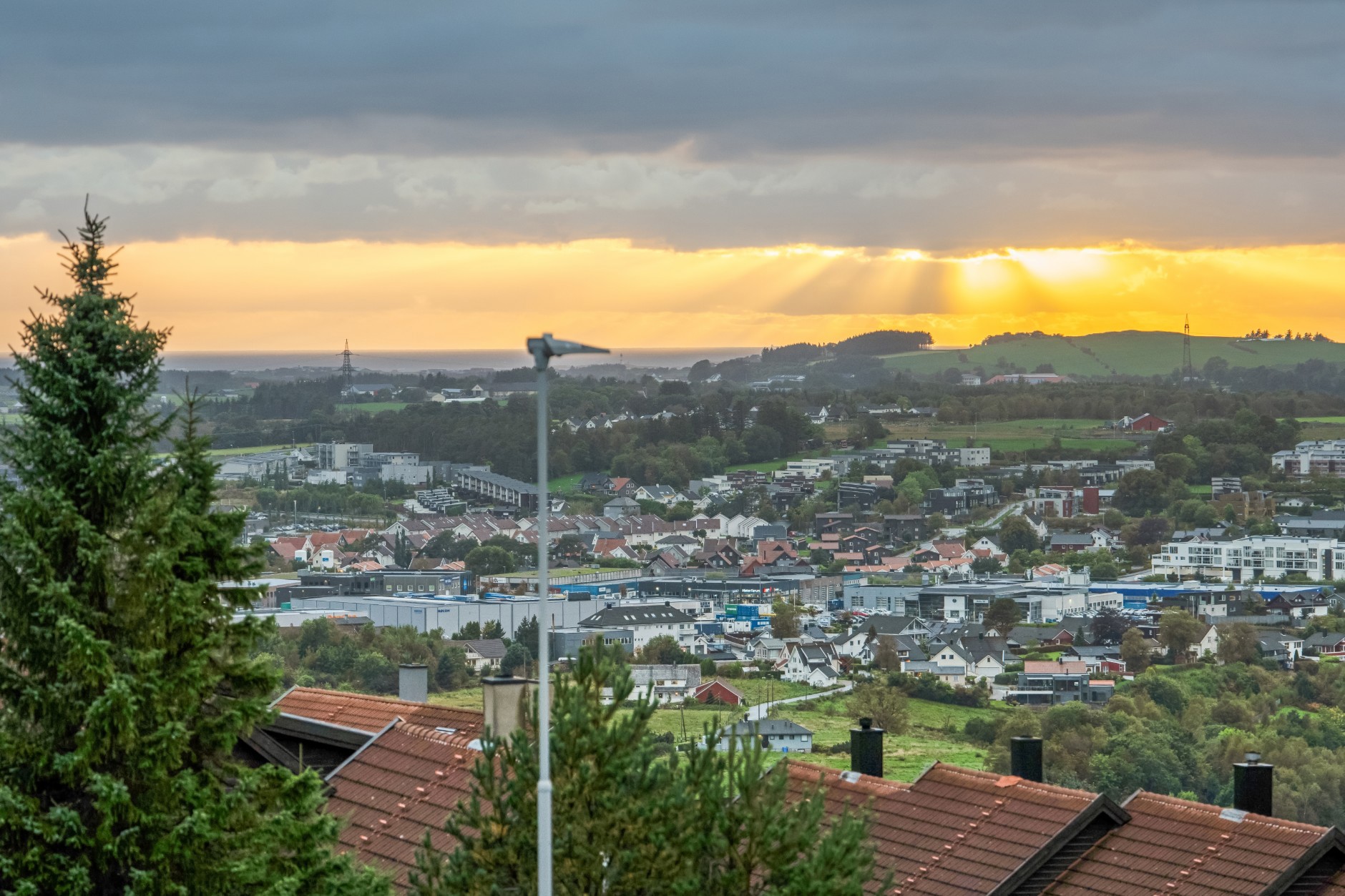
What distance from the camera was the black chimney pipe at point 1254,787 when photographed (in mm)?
18344

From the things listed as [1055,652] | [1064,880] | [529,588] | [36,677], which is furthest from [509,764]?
[529,588]

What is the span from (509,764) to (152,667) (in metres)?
2.15

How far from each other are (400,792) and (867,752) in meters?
4.85

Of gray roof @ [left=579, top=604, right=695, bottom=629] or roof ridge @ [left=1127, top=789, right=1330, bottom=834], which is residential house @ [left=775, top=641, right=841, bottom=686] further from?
roof ridge @ [left=1127, top=789, right=1330, bottom=834]

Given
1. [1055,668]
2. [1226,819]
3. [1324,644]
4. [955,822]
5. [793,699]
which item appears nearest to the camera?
[1226,819]

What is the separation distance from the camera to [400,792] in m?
18.9

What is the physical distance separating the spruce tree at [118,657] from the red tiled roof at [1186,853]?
680cm

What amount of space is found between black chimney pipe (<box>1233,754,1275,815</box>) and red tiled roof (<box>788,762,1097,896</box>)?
1631 millimetres

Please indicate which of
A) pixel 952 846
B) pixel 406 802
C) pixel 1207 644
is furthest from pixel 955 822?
pixel 1207 644

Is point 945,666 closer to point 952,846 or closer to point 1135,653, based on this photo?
point 1135,653

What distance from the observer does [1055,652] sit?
154750 mm

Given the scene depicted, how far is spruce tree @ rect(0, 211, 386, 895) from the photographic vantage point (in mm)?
11914

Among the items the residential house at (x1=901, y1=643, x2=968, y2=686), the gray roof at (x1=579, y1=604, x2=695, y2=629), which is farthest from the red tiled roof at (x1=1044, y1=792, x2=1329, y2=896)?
the gray roof at (x1=579, y1=604, x2=695, y2=629)

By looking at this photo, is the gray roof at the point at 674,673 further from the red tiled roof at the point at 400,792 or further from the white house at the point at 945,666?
the red tiled roof at the point at 400,792
